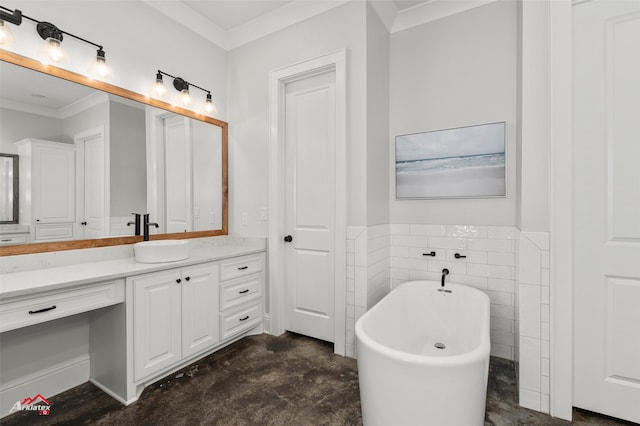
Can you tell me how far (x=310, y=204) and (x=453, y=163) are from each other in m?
1.29

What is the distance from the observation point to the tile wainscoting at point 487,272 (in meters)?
1.81

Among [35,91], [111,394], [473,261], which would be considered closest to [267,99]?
[35,91]

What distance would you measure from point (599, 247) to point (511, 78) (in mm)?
1394

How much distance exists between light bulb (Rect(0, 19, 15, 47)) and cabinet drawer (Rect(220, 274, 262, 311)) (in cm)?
201

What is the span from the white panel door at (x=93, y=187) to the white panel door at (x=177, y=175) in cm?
51

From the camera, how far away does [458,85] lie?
100 inches

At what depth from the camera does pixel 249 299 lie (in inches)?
109

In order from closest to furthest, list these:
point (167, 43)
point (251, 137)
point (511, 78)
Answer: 1. point (511, 78)
2. point (167, 43)
3. point (251, 137)

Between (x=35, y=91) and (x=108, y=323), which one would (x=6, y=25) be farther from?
(x=108, y=323)

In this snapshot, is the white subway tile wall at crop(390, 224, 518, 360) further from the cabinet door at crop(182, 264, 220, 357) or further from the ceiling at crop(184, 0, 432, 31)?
the ceiling at crop(184, 0, 432, 31)

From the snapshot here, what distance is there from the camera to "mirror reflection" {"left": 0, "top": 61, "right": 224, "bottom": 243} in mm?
1844

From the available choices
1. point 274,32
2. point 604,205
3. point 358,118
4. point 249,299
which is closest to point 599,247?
point 604,205

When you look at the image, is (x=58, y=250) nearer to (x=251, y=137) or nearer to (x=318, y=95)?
(x=251, y=137)

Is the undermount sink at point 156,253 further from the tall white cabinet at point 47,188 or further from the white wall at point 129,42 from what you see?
the white wall at point 129,42
